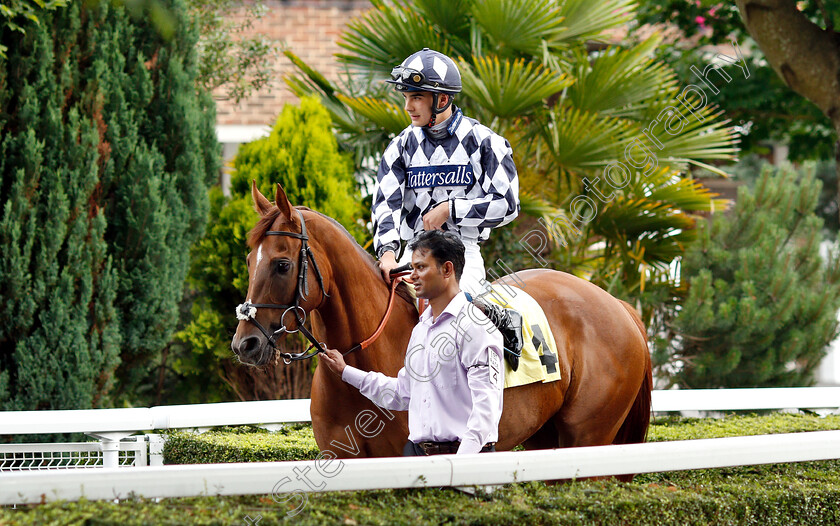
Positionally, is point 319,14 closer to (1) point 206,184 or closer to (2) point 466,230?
(1) point 206,184

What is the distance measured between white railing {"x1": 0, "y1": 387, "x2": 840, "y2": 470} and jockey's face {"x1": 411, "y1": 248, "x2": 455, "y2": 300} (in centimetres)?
213

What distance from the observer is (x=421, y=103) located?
357cm

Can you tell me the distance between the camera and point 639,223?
7406mm

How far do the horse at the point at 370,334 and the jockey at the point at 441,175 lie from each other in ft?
0.76

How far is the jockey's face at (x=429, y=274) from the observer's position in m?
2.92

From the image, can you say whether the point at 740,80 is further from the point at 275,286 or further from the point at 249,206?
the point at 275,286

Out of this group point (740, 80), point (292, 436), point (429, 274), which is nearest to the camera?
point (429, 274)

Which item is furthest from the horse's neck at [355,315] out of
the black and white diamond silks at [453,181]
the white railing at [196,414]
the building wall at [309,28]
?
the building wall at [309,28]

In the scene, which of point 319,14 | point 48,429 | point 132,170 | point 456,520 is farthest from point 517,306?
point 319,14

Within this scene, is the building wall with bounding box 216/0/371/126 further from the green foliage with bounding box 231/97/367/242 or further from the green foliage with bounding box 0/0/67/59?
the green foliage with bounding box 0/0/67/59

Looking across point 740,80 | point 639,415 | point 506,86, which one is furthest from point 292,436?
point 740,80

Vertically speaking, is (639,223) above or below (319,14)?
below

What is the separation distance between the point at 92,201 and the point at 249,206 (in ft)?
4.38

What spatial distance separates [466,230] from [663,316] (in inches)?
198
